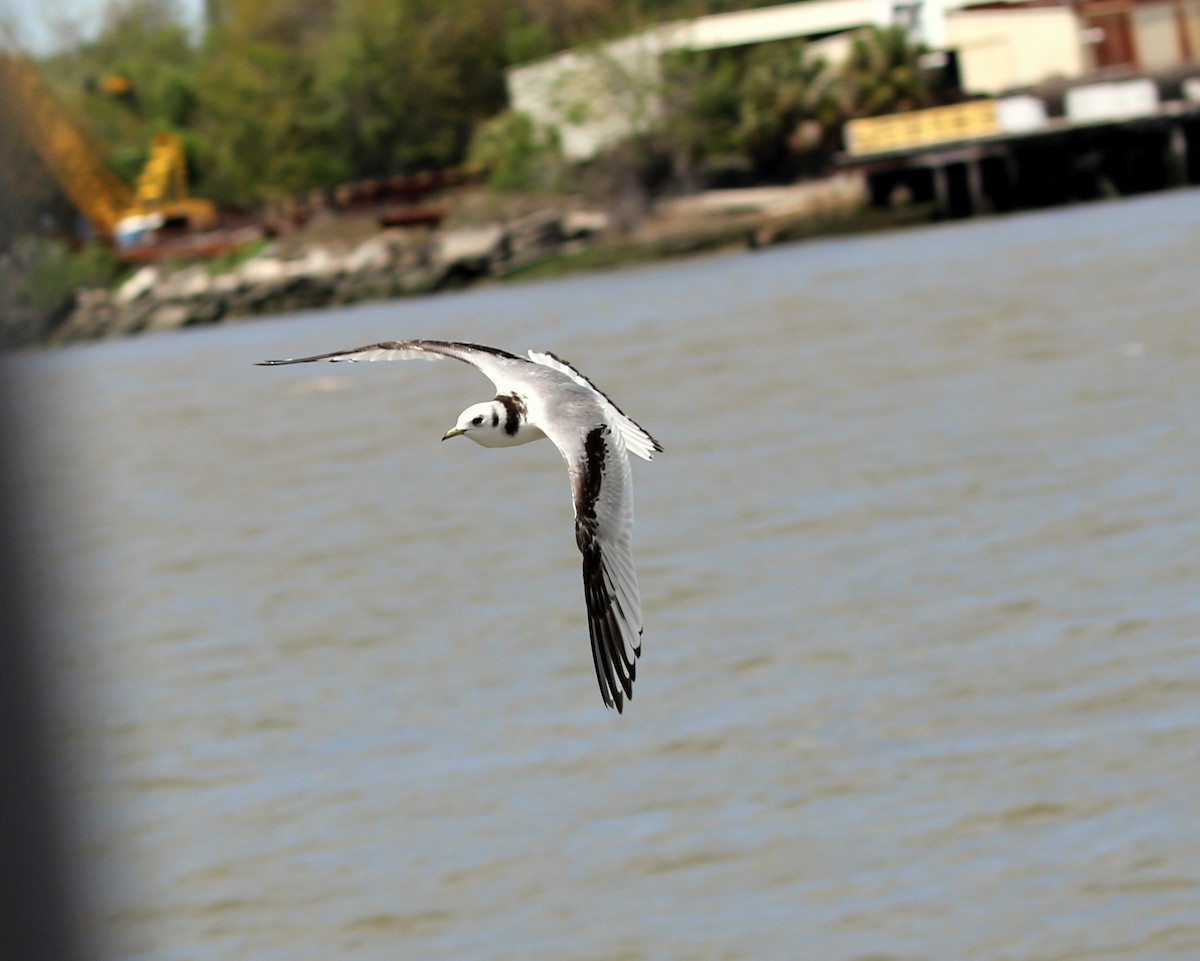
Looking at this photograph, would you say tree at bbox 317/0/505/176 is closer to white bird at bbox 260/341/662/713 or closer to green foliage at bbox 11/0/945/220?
green foliage at bbox 11/0/945/220

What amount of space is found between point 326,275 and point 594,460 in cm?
7131

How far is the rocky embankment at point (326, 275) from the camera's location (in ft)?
238

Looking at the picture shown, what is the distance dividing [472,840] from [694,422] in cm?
1888

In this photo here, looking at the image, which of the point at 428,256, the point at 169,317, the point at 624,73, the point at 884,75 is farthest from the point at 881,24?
the point at 169,317

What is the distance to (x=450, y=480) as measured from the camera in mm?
31531

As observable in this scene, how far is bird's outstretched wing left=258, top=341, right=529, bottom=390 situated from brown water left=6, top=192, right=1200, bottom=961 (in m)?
0.65

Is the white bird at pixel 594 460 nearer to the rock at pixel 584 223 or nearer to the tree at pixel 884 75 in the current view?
the tree at pixel 884 75

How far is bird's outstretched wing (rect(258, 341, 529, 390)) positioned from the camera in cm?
447

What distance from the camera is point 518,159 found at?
253 ft

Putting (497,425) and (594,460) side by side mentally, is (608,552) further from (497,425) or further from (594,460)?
(497,425)

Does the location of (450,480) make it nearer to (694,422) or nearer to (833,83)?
(694,422)

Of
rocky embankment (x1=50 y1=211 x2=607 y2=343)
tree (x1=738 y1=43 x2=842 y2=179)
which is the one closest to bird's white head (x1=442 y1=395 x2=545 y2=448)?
rocky embankment (x1=50 y1=211 x2=607 y2=343)

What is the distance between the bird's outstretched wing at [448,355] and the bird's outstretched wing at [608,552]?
28 cm

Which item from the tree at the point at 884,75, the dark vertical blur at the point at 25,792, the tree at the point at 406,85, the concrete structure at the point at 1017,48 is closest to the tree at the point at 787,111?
the tree at the point at 884,75
